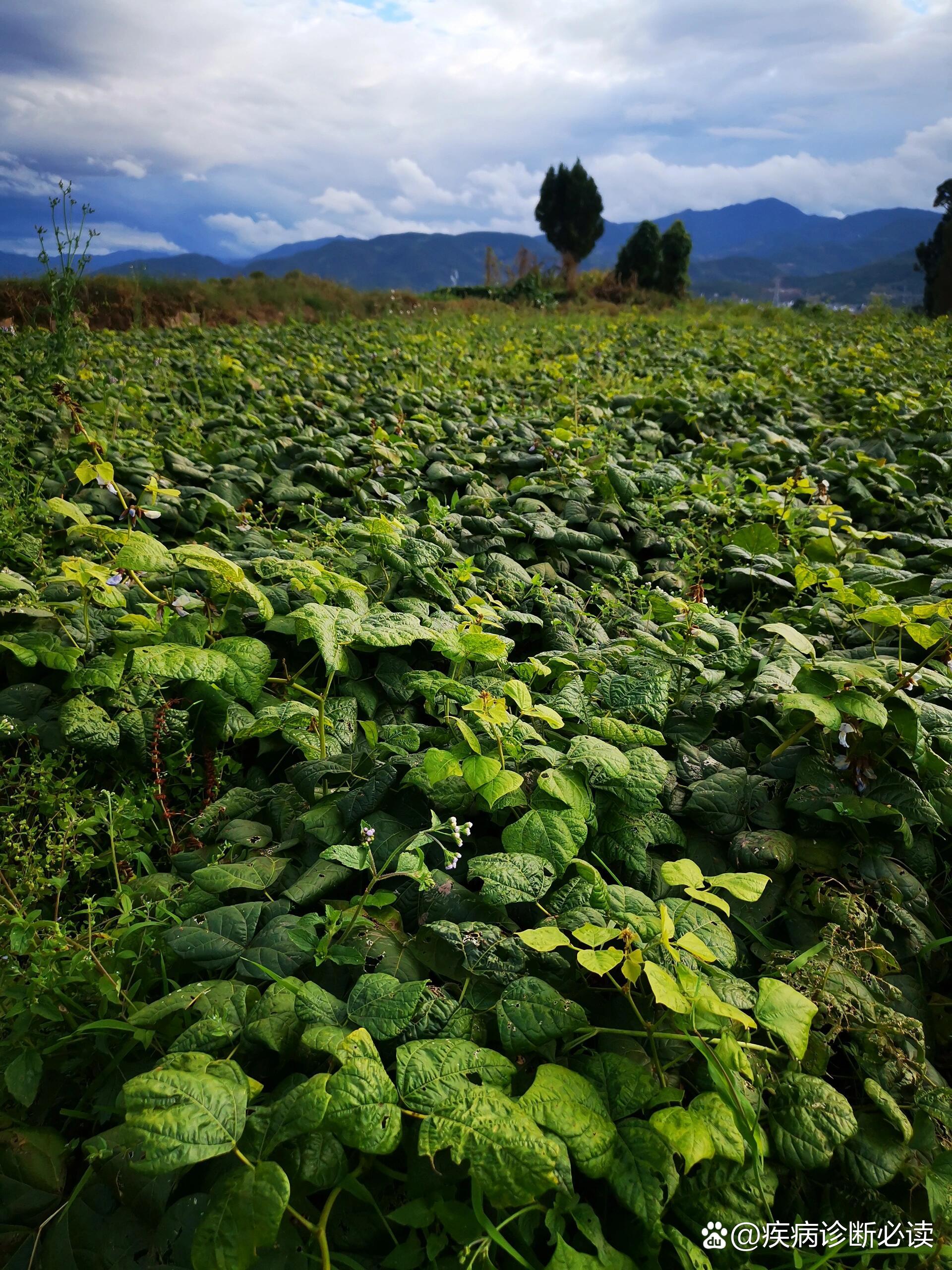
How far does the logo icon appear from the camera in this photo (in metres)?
1.11

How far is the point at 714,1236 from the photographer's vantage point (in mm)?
1115

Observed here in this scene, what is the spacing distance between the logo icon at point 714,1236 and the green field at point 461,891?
0.6 inches

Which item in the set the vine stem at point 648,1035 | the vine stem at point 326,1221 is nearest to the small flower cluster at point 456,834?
the vine stem at point 648,1035

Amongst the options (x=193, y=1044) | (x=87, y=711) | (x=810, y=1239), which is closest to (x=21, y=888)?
(x=87, y=711)

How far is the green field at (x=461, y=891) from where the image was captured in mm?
1106

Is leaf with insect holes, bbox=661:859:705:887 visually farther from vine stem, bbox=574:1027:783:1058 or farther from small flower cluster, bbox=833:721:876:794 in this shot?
small flower cluster, bbox=833:721:876:794

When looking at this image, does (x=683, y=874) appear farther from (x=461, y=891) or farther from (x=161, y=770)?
(x=161, y=770)

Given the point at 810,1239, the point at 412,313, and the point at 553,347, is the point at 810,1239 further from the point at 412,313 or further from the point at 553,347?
the point at 412,313

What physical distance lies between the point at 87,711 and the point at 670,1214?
1752 millimetres

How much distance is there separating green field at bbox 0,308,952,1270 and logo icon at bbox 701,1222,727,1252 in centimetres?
2

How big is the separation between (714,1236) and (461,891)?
2.29ft

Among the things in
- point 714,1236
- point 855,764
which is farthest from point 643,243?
point 714,1236

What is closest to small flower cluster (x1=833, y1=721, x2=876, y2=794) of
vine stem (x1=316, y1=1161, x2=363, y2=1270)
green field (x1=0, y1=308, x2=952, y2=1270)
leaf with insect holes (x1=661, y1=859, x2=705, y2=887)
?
green field (x1=0, y1=308, x2=952, y2=1270)

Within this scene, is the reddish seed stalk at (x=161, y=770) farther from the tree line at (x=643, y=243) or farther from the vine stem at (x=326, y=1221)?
the tree line at (x=643, y=243)
